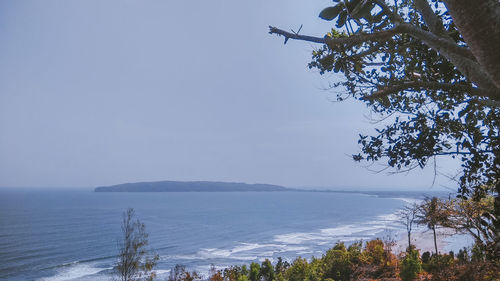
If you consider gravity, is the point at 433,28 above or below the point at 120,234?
above

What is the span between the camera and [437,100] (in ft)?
17.9

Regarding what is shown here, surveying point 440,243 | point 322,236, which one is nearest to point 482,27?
point 440,243

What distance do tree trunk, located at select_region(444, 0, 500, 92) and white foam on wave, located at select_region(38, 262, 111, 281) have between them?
122ft

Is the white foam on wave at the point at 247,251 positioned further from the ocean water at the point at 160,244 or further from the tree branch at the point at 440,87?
the tree branch at the point at 440,87

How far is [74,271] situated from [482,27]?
1577 inches

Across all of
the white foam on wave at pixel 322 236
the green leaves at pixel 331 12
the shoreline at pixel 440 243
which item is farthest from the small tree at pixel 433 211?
the white foam on wave at pixel 322 236

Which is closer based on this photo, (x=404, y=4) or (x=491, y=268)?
(x=404, y=4)

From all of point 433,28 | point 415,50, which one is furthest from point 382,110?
point 433,28

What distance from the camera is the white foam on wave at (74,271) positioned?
1193 inches

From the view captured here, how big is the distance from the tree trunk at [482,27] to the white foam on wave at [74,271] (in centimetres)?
Result: 3713

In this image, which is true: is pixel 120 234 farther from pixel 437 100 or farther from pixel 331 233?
pixel 437 100

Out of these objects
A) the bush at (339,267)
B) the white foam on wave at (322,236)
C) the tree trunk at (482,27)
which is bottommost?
the white foam on wave at (322,236)

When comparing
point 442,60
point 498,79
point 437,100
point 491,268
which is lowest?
point 491,268

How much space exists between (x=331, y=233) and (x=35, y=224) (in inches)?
2424
